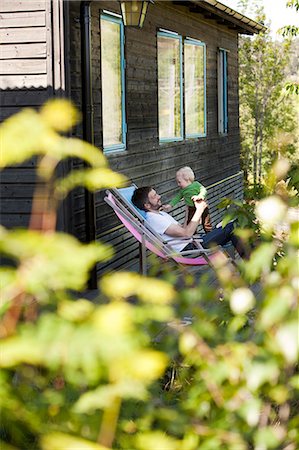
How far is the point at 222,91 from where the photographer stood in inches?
569

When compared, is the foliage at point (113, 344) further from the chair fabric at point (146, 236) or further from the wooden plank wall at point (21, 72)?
the wooden plank wall at point (21, 72)

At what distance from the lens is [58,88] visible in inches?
283

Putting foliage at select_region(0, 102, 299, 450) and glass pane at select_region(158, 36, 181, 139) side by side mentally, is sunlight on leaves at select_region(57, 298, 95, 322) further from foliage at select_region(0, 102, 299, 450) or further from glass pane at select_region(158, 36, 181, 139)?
glass pane at select_region(158, 36, 181, 139)

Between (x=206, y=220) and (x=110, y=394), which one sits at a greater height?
(x=110, y=394)

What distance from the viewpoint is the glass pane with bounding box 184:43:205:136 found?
12.0m

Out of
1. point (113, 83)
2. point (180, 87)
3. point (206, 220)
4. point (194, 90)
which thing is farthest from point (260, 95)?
point (206, 220)

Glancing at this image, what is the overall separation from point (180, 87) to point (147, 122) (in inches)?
69.4

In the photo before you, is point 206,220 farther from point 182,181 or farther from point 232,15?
point 232,15

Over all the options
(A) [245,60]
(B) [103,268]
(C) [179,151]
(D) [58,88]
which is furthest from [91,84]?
(A) [245,60]

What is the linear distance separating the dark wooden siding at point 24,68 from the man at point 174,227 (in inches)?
37.6

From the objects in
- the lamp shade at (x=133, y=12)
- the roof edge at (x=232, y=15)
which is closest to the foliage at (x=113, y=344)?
the lamp shade at (x=133, y=12)

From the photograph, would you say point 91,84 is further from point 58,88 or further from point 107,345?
point 107,345

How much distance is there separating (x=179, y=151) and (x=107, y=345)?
995cm

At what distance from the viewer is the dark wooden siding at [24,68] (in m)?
7.19
